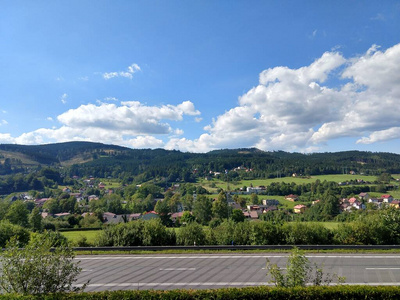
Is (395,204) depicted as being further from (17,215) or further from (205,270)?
(17,215)

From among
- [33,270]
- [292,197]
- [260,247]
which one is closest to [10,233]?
[33,270]

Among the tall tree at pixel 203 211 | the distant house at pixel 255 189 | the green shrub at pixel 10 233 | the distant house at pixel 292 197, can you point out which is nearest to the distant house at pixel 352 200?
the distant house at pixel 292 197

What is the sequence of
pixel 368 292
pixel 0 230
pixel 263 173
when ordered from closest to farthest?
pixel 368 292
pixel 0 230
pixel 263 173

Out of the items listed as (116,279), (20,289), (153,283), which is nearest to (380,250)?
(153,283)

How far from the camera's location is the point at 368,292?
10.0m

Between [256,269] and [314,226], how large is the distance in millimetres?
11044

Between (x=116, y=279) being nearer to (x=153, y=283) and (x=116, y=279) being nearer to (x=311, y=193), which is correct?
(x=153, y=283)

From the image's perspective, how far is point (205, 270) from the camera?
16.7 meters

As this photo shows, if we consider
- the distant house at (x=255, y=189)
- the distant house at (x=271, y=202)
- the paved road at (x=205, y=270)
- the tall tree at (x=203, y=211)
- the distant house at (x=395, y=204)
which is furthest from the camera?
the distant house at (x=255, y=189)

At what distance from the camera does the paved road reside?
1443 cm

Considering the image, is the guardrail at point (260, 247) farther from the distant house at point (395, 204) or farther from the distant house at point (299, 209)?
the distant house at point (299, 209)

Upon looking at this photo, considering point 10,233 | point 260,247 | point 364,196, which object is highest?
point 260,247

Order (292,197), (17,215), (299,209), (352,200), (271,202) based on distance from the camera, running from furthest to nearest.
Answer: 1. (292,197)
2. (271,202)
3. (352,200)
4. (299,209)
5. (17,215)

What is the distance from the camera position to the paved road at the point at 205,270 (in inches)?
568
